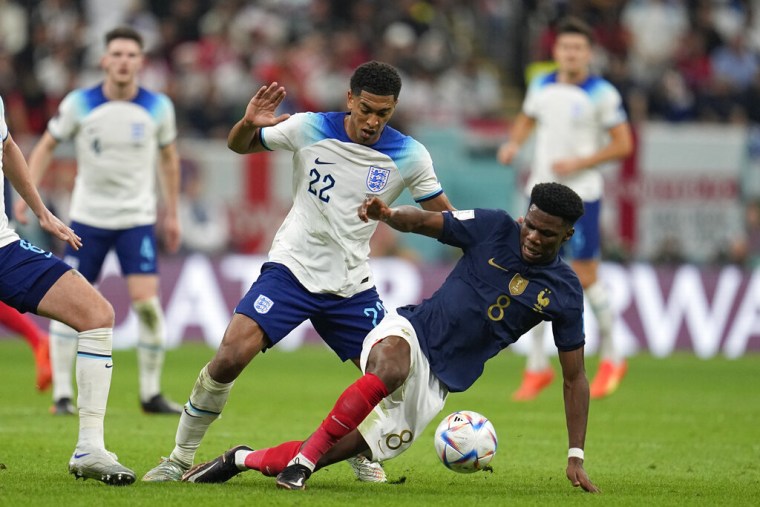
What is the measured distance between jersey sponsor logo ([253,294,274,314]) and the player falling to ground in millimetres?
553

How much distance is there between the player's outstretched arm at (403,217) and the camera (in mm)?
6441

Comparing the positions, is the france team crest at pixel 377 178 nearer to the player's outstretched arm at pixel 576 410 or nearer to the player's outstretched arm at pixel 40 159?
the player's outstretched arm at pixel 576 410

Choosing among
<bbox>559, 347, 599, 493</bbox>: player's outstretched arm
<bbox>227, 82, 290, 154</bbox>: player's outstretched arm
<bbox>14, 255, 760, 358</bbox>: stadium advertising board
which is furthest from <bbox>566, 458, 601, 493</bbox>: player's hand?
<bbox>14, 255, 760, 358</bbox>: stadium advertising board

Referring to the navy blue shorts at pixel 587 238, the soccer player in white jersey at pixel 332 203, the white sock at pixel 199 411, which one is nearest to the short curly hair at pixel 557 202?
the soccer player in white jersey at pixel 332 203

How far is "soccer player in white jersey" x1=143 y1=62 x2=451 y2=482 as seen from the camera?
23.0ft

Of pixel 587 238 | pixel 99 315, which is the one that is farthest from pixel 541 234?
pixel 587 238

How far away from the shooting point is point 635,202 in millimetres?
19641

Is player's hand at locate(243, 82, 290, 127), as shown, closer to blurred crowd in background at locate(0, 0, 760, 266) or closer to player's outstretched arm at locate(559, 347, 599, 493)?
player's outstretched arm at locate(559, 347, 599, 493)

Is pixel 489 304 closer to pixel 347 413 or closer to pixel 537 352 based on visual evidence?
pixel 347 413

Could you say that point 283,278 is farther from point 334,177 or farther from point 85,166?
point 85,166

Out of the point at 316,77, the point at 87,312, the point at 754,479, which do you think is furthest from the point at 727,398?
the point at 316,77

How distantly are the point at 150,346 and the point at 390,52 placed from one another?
40.6 feet

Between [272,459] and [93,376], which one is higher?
[93,376]

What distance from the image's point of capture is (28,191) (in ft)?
22.5
